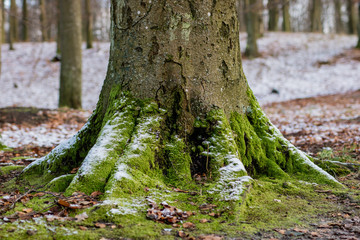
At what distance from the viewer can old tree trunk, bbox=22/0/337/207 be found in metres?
3.20

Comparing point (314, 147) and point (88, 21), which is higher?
point (88, 21)

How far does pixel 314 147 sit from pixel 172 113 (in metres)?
3.56

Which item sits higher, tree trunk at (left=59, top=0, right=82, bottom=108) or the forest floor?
tree trunk at (left=59, top=0, right=82, bottom=108)

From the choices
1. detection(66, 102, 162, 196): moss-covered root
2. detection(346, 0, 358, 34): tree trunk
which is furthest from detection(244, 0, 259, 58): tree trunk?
detection(66, 102, 162, 196): moss-covered root

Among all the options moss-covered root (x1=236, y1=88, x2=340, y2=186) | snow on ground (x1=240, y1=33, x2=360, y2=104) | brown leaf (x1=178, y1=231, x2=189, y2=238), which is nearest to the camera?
brown leaf (x1=178, y1=231, x2=189, y2=238)

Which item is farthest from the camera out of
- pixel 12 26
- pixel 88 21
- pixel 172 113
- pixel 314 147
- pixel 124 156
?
pixel 12 26

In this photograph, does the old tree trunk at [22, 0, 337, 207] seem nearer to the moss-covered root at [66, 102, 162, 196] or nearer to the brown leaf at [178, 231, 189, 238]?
the moss-covered root at [66, 102, 162, 196]

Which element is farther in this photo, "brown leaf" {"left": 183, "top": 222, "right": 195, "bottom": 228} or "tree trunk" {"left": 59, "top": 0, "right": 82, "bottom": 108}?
"tree trunk" {"left": 59, "top": 0, "right": 82, "bottom": 108}

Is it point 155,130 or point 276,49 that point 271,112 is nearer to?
point 155,130

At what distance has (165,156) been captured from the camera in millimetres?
3328

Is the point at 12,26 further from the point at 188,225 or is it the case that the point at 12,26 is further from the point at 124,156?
the point at 188,225

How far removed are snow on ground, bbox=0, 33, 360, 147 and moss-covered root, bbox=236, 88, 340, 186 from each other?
1044cm

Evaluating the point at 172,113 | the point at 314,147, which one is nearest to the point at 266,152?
the point at 172,113

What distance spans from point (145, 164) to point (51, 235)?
45.1 inches
